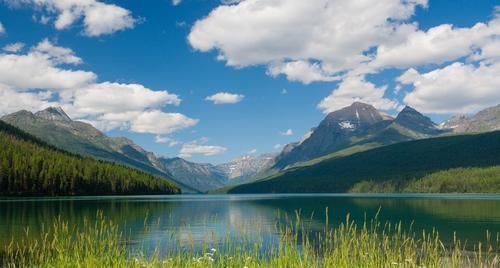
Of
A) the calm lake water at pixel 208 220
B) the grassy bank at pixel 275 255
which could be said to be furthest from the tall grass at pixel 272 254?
the calm lake water at pixel 208 220

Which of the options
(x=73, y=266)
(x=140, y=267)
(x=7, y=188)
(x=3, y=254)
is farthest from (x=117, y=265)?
(x=7, y=188)

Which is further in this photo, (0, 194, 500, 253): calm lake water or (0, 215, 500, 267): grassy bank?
(0, 194, 500, 253): calm lake water

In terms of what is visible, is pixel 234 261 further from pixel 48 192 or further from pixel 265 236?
pixel 48 192

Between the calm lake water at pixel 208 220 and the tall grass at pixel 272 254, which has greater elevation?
the tall grass at pixel 272 254

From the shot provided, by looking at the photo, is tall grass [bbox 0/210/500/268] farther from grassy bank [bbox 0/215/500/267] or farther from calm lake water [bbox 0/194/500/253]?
calm lake water [bbox 0/194/500/253]

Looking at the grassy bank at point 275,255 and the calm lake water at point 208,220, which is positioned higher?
the grassy bank at point 275,255

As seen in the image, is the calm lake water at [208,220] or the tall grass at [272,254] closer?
the tall grass at [272,254]

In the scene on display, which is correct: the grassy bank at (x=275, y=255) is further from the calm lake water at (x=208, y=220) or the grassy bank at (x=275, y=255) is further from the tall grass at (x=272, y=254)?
the calm lake water at (x=208, y=220)

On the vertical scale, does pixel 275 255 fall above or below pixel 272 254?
below

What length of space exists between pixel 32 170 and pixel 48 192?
10.5 meters

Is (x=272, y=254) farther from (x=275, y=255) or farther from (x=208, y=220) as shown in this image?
(x=208, y=220)

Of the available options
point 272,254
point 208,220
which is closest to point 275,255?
point 272,254

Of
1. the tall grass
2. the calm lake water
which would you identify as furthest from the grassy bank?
the calm lake water

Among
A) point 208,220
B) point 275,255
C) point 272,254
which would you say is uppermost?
point 272,254
